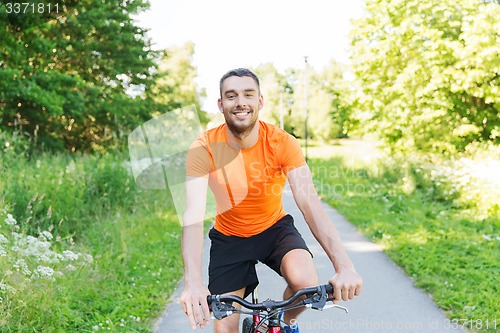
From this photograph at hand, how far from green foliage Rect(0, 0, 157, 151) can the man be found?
29.4 ft

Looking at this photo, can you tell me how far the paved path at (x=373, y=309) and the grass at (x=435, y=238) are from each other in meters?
0.20

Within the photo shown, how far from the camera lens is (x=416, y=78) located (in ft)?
57.3

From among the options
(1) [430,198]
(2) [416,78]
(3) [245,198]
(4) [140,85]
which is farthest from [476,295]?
(4) [140,85]

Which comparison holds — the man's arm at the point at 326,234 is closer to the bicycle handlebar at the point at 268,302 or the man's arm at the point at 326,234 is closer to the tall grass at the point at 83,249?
the bicycle handlebar at the point at 268,302

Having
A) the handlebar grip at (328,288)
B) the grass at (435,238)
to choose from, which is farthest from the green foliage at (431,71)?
the handlebar grip at (328,288)

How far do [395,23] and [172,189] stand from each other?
1132cm

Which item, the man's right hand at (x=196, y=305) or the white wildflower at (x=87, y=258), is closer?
the man's right hand at (x=196, y=305)

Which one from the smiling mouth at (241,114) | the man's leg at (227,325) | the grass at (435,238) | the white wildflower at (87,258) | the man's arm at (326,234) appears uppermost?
the smiling mouth at (241,114)

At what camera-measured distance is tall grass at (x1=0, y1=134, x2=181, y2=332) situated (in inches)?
178

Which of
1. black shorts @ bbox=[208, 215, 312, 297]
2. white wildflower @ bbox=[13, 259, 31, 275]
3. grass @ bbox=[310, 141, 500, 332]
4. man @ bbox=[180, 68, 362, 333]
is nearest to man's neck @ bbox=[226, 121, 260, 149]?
man @ bbox=[180, 68, 362, 333]

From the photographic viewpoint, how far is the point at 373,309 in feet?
17.0

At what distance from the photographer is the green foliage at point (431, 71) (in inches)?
637

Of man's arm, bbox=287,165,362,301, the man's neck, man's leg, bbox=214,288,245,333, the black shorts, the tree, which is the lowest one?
man's leg, bbox=214,288,245,333

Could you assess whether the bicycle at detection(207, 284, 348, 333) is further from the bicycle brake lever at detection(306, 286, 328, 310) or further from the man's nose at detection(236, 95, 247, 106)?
the man's nose at detection(236, 95, 247, 106)
